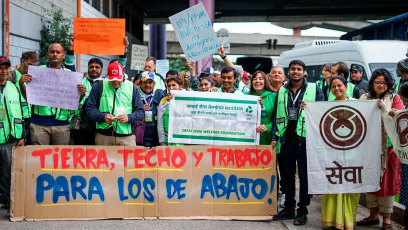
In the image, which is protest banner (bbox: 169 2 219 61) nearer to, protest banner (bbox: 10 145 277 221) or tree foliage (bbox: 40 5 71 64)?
protest banner (bbox: 10 145 277 221)

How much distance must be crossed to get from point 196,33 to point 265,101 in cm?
207

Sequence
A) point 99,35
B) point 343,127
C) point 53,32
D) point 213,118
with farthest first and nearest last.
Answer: point 53,32
point 99,35
point 213,118
point 343,127

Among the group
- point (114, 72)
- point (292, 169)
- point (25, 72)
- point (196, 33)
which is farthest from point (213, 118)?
point (25, 72)

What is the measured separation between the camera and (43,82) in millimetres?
7496

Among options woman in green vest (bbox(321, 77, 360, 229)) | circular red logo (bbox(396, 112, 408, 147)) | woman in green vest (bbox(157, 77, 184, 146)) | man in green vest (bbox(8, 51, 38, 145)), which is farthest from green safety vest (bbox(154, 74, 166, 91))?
circular red logo (bbox(396, 112, 408, 147))

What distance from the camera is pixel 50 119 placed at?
7539mm

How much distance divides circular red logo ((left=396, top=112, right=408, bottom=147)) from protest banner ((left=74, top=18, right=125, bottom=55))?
13.1 feet

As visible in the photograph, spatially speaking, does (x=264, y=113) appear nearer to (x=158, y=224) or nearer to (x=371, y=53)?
(x=158, y=224)

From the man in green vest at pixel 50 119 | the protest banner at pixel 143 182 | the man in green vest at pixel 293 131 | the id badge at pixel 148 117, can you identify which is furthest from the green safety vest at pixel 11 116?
the man in green vest at pixel 293 131

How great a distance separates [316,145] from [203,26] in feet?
10.2

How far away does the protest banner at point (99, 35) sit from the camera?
861cm

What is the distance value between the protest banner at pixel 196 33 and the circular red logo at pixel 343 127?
2.74 m

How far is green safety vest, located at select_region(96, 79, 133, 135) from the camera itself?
284 inches

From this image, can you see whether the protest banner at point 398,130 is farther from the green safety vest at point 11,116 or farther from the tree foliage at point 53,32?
the tree foliage at point 53,32
